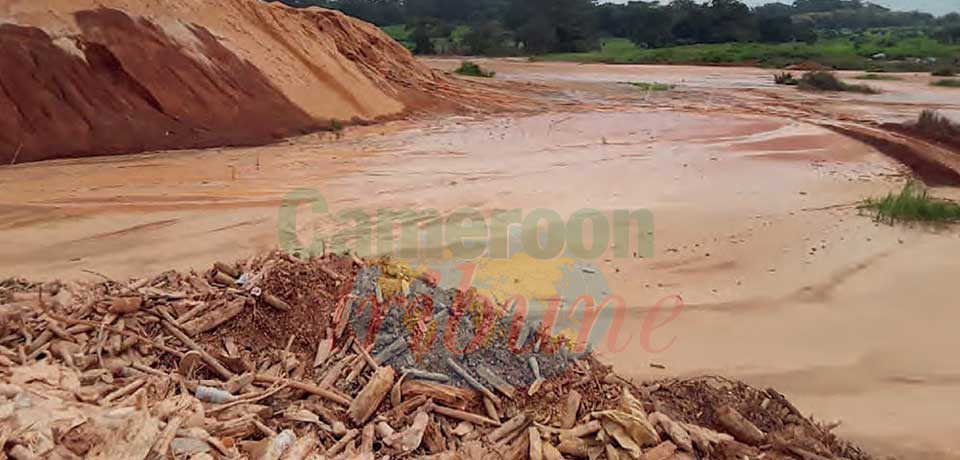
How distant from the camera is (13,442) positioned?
2.86 metres

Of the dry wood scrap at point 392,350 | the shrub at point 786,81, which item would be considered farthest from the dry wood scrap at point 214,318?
the shrub at point 786,81

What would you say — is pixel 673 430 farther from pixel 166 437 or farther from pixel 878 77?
pixel 878 77

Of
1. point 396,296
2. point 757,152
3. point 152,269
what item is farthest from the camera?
point 757,152

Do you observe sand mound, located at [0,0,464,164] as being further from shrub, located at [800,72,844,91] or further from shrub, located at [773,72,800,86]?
shrub, located at [773,72,800,86]

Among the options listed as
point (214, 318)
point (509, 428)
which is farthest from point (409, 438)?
point (214, 318)

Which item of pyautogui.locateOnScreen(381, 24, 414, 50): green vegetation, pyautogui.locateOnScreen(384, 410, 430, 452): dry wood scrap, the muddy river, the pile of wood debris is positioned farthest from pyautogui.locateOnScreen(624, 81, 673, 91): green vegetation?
pyautogui.locateOnScreen(381, 24, 414, 50): green vegetation

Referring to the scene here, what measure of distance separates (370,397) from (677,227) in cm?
481

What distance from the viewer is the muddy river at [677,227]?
4805mm

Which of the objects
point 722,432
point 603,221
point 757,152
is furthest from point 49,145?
point 757,152

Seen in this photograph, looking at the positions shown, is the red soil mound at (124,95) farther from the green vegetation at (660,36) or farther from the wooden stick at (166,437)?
the green vegetation at (660,36)

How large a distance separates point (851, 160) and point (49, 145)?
433 inches

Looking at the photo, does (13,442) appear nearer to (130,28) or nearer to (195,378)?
(195,378)

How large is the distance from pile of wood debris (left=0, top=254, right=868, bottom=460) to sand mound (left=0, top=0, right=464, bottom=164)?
630 centimetres

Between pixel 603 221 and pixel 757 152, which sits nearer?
pixel 603 221
